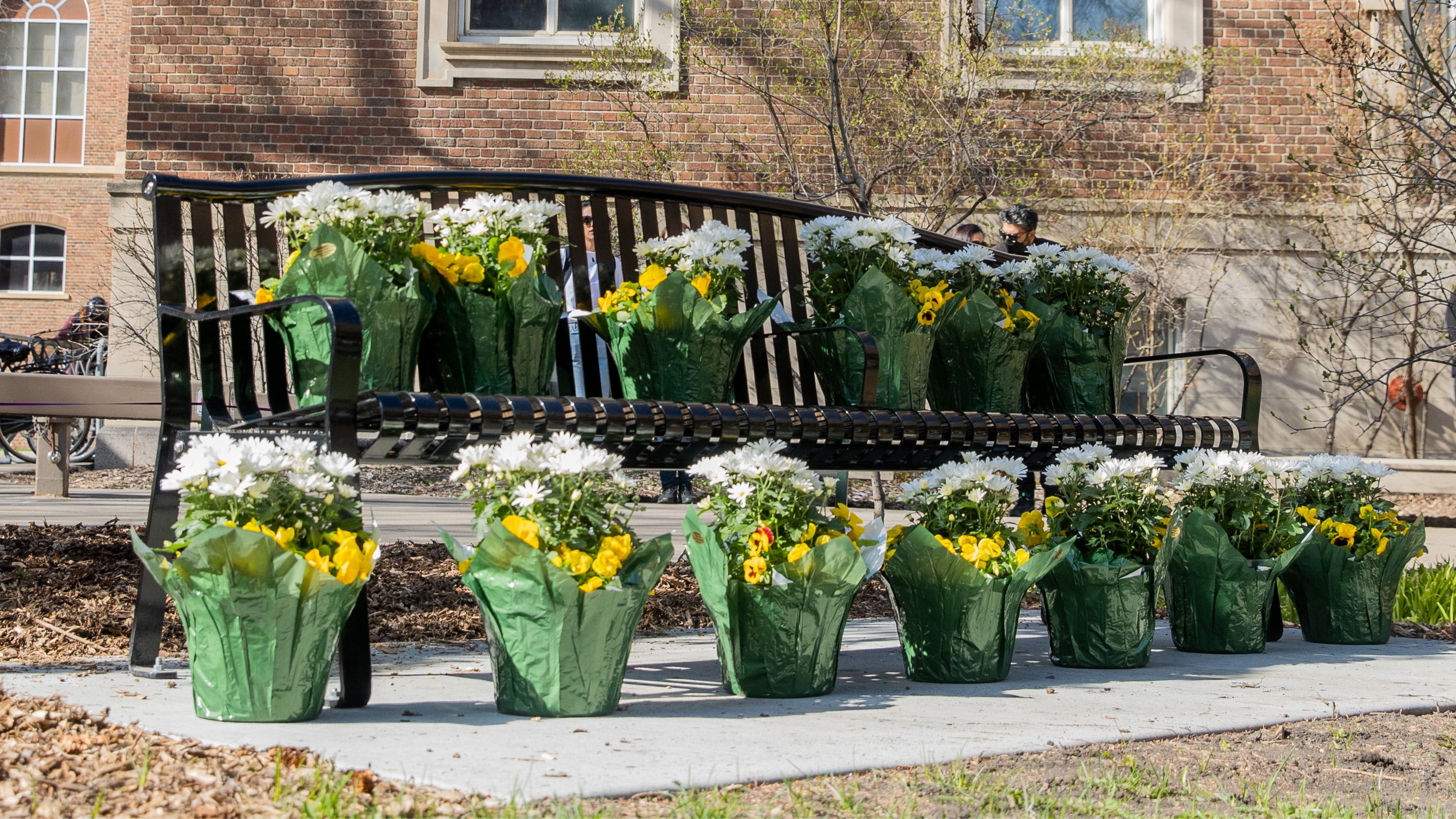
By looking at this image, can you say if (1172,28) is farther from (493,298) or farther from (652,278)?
(493,298)

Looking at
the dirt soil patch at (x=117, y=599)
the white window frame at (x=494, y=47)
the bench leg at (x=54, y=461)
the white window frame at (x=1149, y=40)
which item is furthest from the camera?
the white window frame at (x=494, y=47)

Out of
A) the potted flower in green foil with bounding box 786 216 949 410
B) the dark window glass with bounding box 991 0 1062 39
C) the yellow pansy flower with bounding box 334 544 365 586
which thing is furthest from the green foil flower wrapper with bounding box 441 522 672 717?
the dark window glass with bounding box 991 0 1062 39

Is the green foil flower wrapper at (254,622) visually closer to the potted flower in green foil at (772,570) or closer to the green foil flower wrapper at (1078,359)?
the potted flower in green foil at (772,570)

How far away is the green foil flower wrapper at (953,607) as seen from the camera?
3.08 metres

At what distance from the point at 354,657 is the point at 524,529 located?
42 cm

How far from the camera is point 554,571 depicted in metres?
2.46

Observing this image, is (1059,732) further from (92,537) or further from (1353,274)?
(1353,274)

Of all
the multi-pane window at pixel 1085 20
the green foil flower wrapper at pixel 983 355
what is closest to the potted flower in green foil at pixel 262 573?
the green foil flower wrapper at pixel 983 355

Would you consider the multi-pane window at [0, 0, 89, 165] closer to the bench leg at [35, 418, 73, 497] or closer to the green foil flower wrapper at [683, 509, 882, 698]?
the bench leg at [35, 418, 73, 497]

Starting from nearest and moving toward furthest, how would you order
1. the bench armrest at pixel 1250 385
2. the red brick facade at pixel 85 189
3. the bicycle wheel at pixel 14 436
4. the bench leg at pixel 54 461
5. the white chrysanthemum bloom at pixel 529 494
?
the white chrysanthemum bloom at pixel 529 494, the bench armrest at pixel 1250 385, the bench leg at pixel 54 461, the bicycle wheel at pixel 14 436, the red brick facade at pixel 85 189

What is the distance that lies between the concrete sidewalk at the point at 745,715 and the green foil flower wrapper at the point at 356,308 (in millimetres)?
672

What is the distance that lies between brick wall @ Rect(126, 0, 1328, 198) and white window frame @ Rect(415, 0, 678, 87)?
11 cm

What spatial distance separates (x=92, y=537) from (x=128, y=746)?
10.5ft

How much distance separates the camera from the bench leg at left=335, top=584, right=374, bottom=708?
2.56 meters
